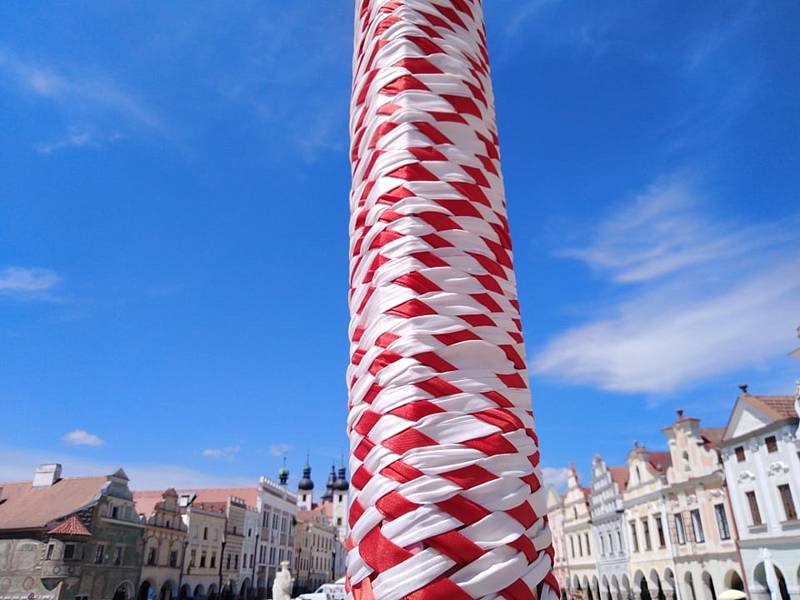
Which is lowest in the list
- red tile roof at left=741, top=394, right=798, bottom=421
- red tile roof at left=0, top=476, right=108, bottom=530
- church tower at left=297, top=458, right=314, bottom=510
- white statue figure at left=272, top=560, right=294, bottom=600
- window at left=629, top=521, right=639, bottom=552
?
white statue figure at left=272, top=560, right=294, bottom=600

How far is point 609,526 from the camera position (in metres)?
33.4

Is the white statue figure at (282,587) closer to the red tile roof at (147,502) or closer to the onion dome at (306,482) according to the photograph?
the red tile roof at (147,502)

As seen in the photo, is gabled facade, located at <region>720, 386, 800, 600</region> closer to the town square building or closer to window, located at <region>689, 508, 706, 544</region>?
window, located at <region>689, 508, 706, 544</region>

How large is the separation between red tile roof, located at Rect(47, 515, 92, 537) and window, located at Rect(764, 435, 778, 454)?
2906 centimetres

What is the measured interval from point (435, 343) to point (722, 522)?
2752 cm

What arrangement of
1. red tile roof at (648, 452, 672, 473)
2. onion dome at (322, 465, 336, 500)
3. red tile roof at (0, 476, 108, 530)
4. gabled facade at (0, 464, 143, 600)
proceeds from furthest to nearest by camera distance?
onion dome at (322, 465, 336, 500) < red tile roof at (648, 452, 672, 473) < red tile roof at (0, 476, 108, 530) < gabled facade at (0, 464, 143, 600)

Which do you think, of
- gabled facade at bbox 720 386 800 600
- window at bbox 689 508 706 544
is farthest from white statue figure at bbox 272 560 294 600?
window at bbox 689 508 706 544

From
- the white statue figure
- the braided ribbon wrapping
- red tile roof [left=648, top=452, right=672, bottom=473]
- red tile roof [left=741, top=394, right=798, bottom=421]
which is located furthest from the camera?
red tile roof [left=648, top=452, right=672, bottom=473]

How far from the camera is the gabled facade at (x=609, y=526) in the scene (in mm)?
31609

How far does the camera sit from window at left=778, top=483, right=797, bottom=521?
19.2 m

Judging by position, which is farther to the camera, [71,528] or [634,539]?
[634,539]

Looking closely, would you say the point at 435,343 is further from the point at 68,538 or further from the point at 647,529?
the point at 647,529

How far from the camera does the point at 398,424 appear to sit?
0.99 m

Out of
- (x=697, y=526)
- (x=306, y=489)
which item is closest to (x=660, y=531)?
(x=697, y=526)
